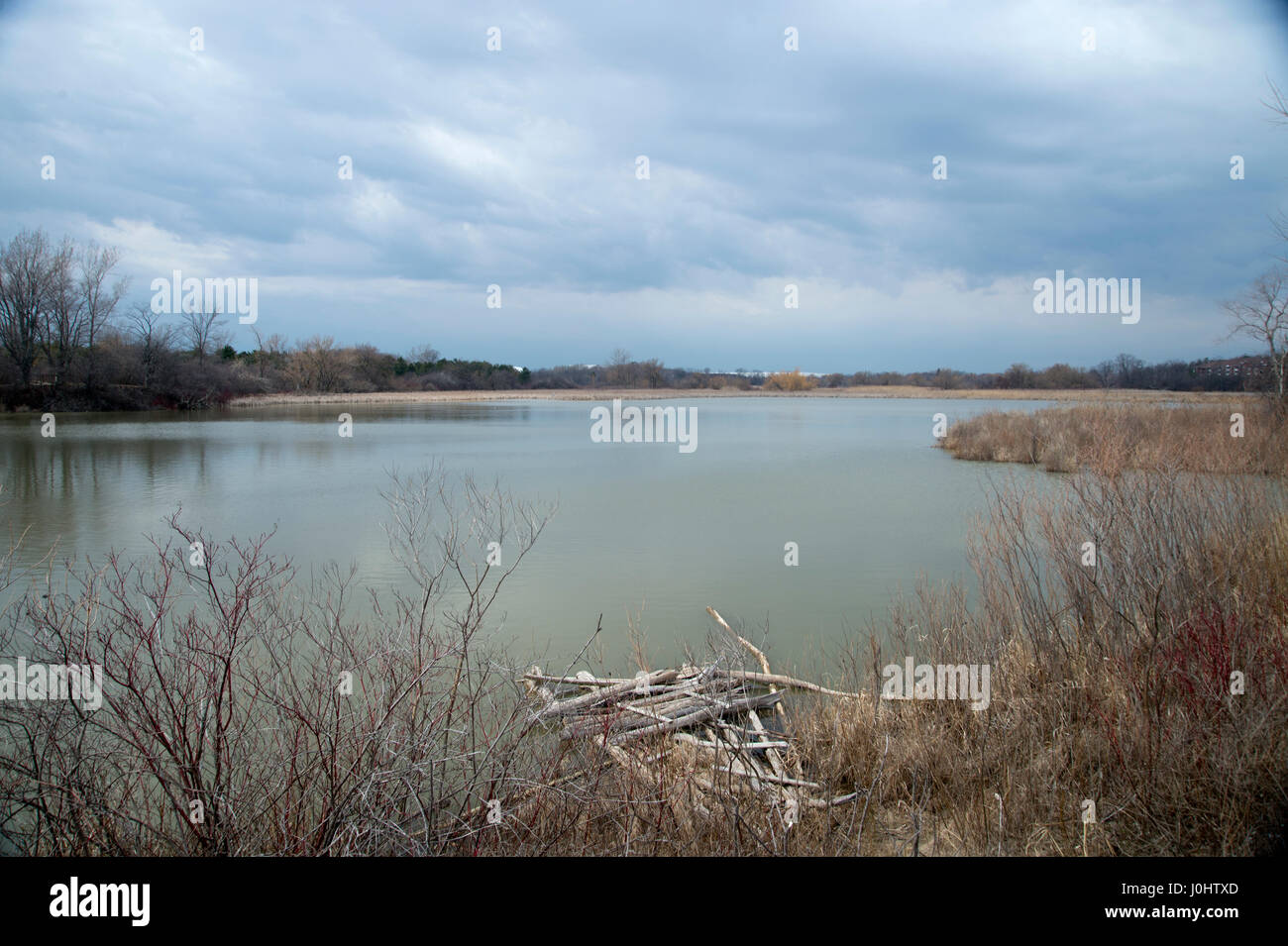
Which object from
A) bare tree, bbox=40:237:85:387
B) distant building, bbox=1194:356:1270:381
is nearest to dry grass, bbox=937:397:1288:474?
distant building, bbox=1194:356:1270:381

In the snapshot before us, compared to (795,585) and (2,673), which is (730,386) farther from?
(2,673)

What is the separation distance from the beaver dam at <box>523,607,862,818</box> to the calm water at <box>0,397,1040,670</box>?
54.9 inches

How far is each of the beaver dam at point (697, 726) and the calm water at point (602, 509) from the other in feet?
4.57

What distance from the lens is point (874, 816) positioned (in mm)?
4148

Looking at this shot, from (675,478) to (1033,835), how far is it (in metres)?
15.4

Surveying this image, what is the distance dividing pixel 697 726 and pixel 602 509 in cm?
982

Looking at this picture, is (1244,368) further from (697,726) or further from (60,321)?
(60,321)

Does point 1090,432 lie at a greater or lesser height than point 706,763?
greater

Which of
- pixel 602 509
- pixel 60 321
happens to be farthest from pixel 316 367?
pixel 602 509

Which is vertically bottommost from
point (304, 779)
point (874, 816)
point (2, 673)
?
point (874, 816)

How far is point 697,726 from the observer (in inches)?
199

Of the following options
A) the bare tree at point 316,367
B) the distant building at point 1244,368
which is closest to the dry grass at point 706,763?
the distant building at point 1244,368

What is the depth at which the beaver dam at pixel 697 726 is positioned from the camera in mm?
4035
